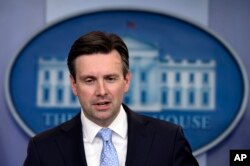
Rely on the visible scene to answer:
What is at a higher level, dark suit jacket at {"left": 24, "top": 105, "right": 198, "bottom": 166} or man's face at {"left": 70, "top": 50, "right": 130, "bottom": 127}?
man's face at {"left": 70, "top": 50, "right": 130, "bottom": 127}

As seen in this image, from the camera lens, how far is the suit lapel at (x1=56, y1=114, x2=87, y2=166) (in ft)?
4.56

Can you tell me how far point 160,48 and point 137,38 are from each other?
0.10 meters

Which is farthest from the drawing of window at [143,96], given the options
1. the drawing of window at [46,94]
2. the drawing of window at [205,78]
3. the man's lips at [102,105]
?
the man's lips at [102,105]

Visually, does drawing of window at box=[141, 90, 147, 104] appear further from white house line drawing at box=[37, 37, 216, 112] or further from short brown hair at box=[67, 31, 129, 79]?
short brown hair at box=[67, 31, 129, 79]

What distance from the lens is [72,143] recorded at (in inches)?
56.2

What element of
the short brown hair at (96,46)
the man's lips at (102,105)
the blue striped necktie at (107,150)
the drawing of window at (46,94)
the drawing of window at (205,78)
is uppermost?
the short brown hair at (96,46)

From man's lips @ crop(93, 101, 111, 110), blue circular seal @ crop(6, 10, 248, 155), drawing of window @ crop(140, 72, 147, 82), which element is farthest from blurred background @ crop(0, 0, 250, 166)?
man's lips @ crop(93, 101, 111, 110)

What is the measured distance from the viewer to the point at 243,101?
2219 millimetres

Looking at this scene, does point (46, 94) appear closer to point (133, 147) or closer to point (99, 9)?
point (99, 9)

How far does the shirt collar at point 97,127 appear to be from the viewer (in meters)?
1.42

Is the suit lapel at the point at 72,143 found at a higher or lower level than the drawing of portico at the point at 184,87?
lower

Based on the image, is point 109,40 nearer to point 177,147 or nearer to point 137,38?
point 177,147

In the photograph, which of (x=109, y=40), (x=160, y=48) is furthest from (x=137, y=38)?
(x=109, y=40)

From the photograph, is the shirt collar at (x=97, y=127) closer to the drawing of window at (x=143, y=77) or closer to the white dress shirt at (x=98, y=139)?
the white dress shirt at (x=98, y=139)
